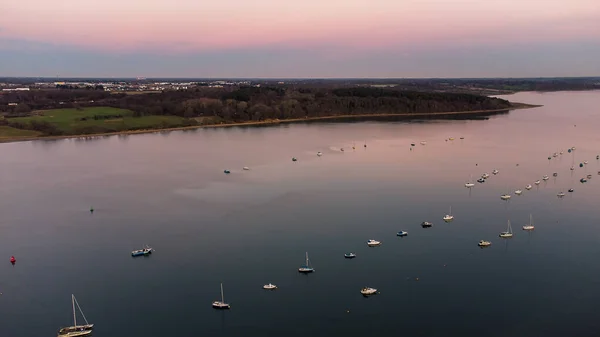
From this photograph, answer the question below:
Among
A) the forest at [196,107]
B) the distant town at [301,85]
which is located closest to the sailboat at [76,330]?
the forest at [196,107]

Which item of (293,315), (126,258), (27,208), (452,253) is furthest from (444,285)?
(27,208)

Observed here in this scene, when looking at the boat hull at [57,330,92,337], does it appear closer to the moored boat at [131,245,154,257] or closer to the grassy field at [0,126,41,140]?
the moored boat at [131,245,154,257]

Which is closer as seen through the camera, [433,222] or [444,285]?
[444,285]

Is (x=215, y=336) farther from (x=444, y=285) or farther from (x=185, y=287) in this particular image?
(x=444, y=285)

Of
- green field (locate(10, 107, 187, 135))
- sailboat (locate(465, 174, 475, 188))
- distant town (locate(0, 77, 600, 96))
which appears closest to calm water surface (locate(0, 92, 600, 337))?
sailboat (locate(465, 174, 475, 188))

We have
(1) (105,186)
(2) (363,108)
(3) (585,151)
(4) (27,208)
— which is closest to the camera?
(4) (27,208)

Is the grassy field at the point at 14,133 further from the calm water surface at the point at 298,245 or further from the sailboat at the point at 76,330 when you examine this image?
the sailboat at the point at 76,330
